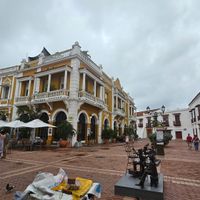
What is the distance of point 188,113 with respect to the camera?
3828 centimetres

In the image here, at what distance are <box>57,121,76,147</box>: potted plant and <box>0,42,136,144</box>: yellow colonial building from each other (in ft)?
2.81

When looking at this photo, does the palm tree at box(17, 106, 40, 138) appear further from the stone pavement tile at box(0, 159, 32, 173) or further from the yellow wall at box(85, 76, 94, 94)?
the stone pavement tile at box(0, 159, 32, 173)

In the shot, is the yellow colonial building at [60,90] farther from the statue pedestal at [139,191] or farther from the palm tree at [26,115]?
the statue pedestal at [139,191]

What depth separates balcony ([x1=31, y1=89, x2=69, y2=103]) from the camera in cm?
1462

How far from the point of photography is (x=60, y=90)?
1483 cm

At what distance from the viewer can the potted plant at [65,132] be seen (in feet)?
43.5

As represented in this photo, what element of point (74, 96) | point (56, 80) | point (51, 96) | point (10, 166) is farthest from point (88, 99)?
point (10, 166)

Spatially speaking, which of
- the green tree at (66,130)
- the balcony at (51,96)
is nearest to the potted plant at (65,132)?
the green tree at (66,130)

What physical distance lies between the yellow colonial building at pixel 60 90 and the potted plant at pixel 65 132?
86 centimetres

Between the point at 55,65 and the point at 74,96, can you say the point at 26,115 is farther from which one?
the point at 55,65

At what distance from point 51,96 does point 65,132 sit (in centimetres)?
413

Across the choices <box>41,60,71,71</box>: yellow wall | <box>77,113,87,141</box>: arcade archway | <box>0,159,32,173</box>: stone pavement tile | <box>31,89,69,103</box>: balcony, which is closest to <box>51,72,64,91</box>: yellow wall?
<box>41,60,71,71</box>: yellow wall

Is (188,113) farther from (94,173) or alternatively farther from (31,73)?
(94,173)

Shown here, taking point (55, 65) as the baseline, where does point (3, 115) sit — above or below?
below
